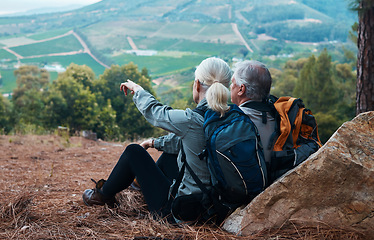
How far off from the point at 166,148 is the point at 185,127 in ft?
2.23

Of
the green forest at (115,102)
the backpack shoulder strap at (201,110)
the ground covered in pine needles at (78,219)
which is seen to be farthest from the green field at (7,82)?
the backpack shoulder strap at (201,110)

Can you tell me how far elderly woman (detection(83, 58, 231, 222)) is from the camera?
7.61 ft

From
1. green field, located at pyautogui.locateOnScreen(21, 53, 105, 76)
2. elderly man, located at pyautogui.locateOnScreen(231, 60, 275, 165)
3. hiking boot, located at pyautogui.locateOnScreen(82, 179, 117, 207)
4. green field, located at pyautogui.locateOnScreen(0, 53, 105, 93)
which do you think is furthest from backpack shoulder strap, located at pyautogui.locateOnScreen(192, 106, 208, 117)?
green field, located at pyautogui.locateOnScreen(21, 53, 105, 76)

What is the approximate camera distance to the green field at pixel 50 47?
334 feet

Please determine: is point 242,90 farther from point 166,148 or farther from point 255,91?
point 166,148

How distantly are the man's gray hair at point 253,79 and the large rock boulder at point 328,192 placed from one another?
0.52 meters

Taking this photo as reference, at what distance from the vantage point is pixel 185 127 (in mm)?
2307

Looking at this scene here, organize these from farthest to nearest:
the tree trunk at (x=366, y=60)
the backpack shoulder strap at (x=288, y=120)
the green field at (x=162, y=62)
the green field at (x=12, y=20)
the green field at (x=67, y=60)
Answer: the green field at (x=12, y=20), the green field at (x=67, y=60), the green field at (x=162, y=62), the tree trunk at (x=366, y=60), the backpack shoulder strap at (x=288, y=120)

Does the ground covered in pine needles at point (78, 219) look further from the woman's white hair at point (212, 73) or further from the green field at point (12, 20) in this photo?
the green field at point (12, 20)

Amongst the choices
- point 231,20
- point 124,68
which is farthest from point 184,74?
point 231,20

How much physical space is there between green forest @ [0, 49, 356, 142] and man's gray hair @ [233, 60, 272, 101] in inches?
419

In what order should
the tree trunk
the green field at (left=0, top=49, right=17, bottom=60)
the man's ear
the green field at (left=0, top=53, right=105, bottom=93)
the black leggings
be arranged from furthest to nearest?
the green field at (left=0, top=49, right=17, bottom=60), the green field at (left=0, top=53, right=105, bottom=93), the tree trunk, the black leggings, the man's ear

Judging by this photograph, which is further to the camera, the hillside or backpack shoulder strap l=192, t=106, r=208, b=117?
the hillside

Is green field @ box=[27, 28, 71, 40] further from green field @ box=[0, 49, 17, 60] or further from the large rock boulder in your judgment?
the large rock boulder
